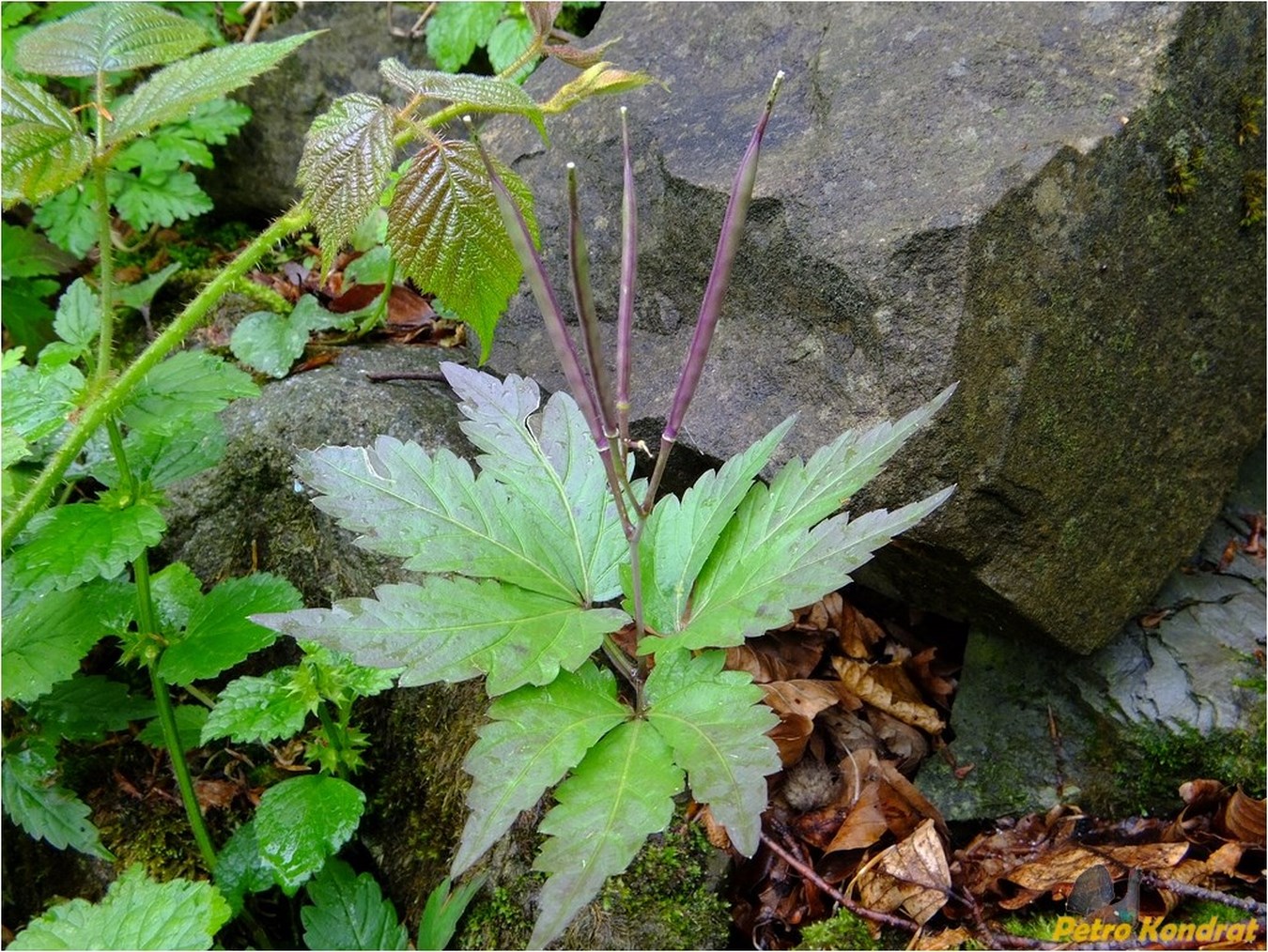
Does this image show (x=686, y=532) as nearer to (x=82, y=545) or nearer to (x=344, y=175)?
(x=344, y=175)

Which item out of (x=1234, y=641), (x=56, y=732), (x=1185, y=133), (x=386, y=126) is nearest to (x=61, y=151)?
(x=386, y=126)

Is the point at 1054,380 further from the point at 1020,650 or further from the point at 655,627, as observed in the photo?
the point at 655,627

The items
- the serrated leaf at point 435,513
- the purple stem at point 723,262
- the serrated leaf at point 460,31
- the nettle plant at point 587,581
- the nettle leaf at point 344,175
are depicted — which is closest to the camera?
the purple stem at point 723,262

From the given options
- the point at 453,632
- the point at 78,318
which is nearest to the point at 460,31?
the point at 78,318

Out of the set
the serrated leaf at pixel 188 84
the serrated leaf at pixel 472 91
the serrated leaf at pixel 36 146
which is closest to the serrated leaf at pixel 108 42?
the serrated leaf at pixel 188 84

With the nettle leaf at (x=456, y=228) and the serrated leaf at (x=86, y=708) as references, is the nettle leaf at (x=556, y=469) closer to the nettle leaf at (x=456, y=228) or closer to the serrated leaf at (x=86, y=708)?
Answer: the nettle leaf at (x=456, y=228)

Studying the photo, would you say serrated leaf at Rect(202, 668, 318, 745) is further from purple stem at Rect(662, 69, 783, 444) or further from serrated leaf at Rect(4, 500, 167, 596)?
purple stem at Rect(662, 69, 783, 444)
